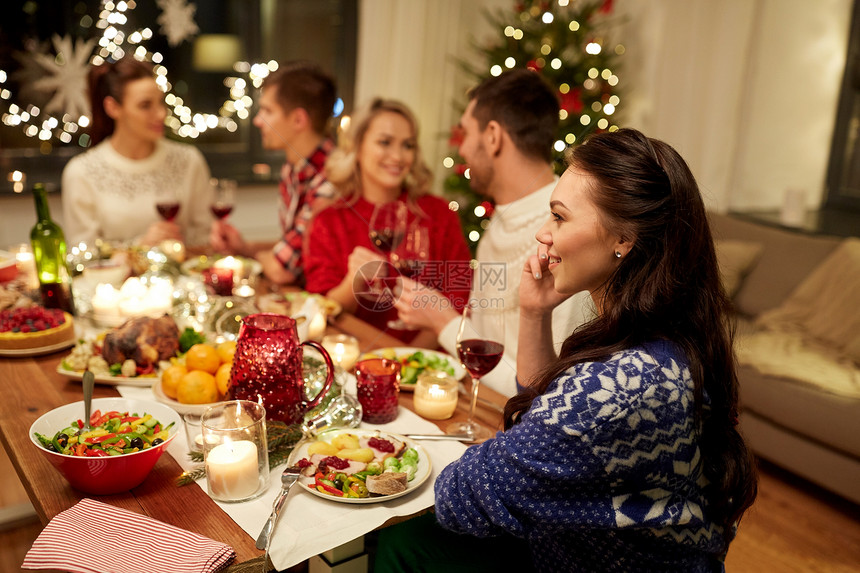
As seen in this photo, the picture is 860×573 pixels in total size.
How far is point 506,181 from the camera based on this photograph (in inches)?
79.5

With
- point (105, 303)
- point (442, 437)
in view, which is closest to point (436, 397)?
point (442, 437)

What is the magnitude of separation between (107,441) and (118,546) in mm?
224

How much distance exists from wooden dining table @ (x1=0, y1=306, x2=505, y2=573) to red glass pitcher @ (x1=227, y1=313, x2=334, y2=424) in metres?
0.19

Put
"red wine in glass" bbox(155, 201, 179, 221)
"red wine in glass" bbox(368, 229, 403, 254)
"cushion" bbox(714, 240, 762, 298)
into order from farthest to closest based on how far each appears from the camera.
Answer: "cushion" bbox(714, 240, 762, 298) → "red wine in glass" bbox(155, 201, 179, 221) → "red wine in glass" bbox(368, 229, 403, 254)

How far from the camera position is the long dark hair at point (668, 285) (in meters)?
1.10

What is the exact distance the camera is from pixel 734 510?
3.85 feet

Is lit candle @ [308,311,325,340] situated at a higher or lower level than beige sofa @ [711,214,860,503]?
higher

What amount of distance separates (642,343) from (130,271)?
177cm

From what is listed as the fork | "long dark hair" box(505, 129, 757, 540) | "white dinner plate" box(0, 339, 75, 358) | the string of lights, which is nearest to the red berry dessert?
"white dinner plate" box(0, 339, 75, 358)

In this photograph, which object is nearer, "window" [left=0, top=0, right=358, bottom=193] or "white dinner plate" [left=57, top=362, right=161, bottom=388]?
"white dinner plate" [left=57, top=362, right=161, bottom=388]

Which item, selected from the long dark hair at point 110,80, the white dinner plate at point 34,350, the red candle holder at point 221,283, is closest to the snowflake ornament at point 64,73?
the long dark hair at point 110,80

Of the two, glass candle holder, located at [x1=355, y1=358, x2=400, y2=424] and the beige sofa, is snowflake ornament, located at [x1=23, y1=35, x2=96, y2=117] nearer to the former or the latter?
glass candle holder, located at [x1=355, y1=358, x2=400, y2=424]

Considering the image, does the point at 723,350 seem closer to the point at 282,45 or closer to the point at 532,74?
the point at 532,74

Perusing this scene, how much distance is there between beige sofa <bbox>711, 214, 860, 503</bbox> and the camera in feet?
8.70
